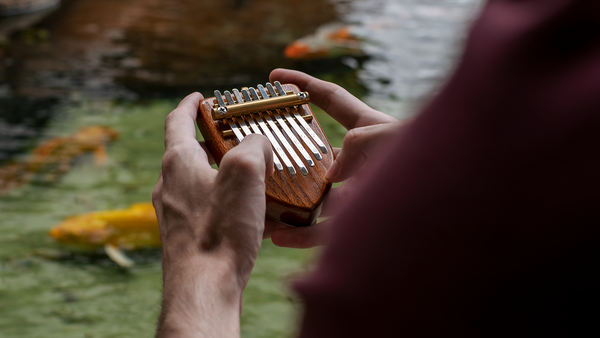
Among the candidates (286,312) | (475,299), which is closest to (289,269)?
(286,312)

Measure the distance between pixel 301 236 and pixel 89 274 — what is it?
3.93ft

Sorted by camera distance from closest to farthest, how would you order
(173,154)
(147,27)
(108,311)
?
(173,154) < (108,311) < (147,27)

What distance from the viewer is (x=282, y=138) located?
1.10m

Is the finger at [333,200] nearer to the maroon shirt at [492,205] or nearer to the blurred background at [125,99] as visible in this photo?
the blurred background at [125,99]

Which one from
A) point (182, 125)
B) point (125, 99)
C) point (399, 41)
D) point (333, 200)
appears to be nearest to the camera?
point (182, 125)

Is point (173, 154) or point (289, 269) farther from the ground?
point (173, 154)

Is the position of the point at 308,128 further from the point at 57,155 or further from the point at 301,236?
the point at 57,155

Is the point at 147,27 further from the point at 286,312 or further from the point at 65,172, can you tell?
the point at 286,312

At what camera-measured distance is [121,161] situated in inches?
101

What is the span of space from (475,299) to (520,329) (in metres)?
0.03

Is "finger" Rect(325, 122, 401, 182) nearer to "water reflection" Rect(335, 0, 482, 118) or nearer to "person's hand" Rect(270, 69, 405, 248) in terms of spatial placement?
"person's hand" Rect(270, 69, 405, 248)

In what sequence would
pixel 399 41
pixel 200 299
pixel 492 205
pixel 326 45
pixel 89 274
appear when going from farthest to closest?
pixel 399 41 < pixel 326 45 < pixel 89 274 < pixel 200 299 < pixel 492 205

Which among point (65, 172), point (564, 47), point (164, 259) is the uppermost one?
point (564, 47)

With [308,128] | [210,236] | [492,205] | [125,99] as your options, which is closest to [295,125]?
[308,128]
